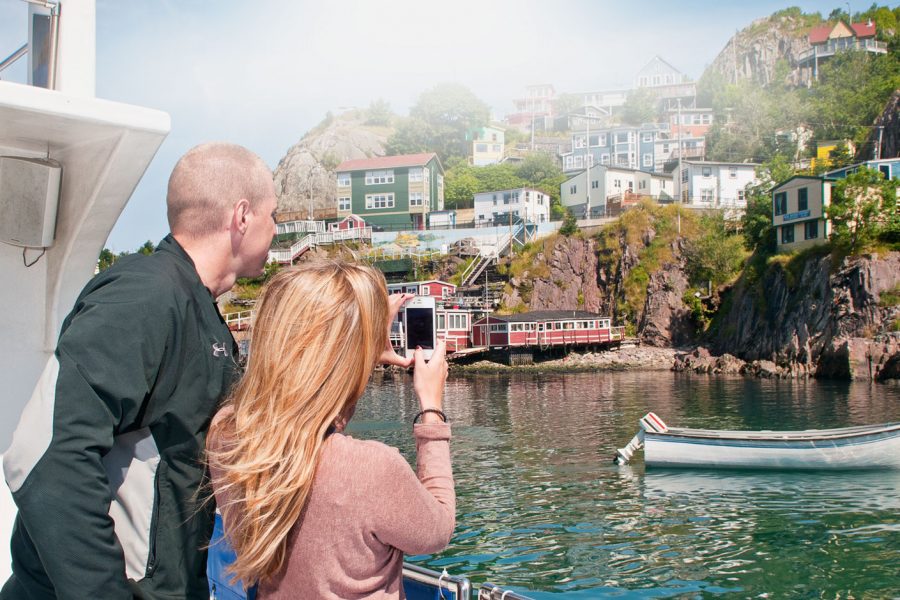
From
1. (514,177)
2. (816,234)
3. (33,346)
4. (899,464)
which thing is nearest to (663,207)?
(816,234)

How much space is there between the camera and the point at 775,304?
49406 millimetres

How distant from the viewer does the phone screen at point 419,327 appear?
3.71m

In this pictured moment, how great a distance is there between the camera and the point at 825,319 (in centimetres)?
4425

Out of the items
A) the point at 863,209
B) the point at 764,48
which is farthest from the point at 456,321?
the point at 764,48

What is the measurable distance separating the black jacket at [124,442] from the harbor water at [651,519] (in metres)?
9.28

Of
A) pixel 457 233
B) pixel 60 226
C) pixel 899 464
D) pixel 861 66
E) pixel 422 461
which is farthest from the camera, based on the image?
pixel 861 66

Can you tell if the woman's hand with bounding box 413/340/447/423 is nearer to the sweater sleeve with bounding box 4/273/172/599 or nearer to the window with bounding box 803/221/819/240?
the sweater sleeve with bounding box 4/273/172/599

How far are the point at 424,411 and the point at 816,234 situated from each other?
53452 millimetres

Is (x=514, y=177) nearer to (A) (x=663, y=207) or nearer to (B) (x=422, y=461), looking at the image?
(A) (x=663, y=207)

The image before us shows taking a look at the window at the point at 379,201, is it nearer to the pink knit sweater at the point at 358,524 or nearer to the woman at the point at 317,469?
the woman at the point at 317,469

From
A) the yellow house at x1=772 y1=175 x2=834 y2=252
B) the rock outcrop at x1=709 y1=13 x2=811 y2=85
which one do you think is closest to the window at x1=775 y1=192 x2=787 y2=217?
the yellow house at x1=772 y1=175 x2=834 y2=252

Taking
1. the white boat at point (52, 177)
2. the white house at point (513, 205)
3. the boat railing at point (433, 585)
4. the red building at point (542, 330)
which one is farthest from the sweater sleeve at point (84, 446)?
the white house at point (513, 205)

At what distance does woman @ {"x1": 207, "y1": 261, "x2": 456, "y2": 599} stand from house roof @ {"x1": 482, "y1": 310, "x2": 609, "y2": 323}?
55964 millimetres

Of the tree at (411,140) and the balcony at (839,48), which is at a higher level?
the balcony at (839,48)
